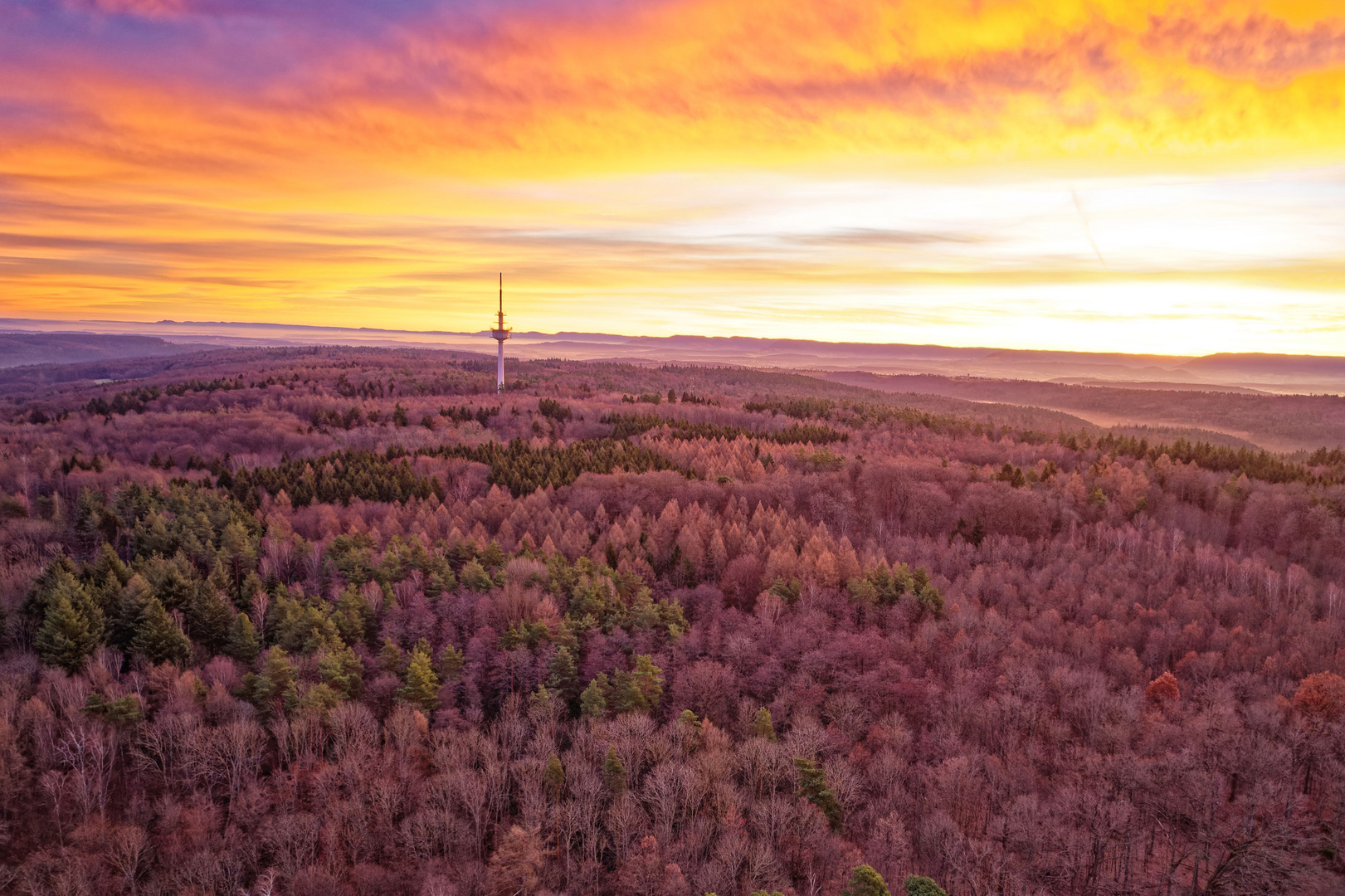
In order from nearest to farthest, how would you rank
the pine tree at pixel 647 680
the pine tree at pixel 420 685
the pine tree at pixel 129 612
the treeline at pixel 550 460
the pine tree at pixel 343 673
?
the pine tree at pixel 343 673, the pine tree at pixel 420 685, the pine tree at pixel 647 680, the pine tree at pixel 129 612, the treeline at pixel 550 460

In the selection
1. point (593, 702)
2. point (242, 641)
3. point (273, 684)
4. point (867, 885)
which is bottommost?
point (593, 702)

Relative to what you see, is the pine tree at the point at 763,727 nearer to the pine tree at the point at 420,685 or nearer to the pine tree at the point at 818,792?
the pine tree at the point at 818,792

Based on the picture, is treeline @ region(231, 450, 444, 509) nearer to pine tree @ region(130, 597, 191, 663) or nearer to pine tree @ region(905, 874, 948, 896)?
pine tree @ region(130, 597, 191, 663)

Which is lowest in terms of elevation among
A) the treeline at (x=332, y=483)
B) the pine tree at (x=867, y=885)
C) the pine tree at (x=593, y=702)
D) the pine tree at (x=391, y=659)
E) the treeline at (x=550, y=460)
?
the pine tree at (x=593, y=702)

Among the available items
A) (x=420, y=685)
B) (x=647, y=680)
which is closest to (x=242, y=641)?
(x=420, y=685)

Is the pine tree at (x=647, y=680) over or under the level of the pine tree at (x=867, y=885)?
under

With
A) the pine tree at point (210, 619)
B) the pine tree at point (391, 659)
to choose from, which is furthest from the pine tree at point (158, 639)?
the pine tree at point (391, 659)

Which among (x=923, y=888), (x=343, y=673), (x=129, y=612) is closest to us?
(x=923, y=888)

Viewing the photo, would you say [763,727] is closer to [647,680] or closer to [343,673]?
[647,680]
